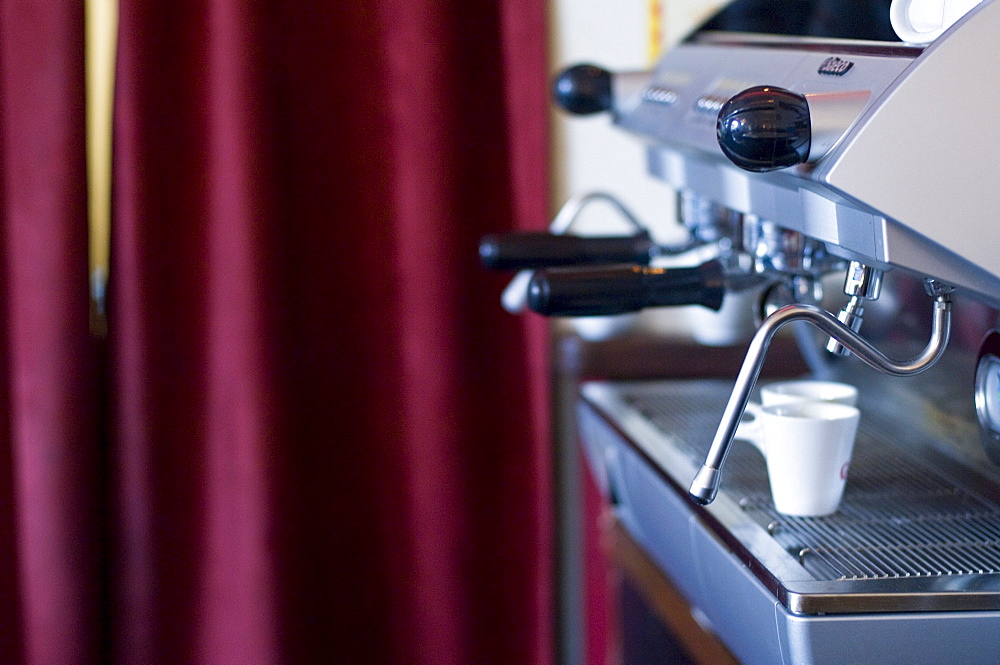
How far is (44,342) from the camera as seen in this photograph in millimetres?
956

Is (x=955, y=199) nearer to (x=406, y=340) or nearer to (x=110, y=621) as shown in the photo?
(x=406, y=340)

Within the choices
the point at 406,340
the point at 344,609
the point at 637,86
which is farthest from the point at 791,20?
the point at 344,609

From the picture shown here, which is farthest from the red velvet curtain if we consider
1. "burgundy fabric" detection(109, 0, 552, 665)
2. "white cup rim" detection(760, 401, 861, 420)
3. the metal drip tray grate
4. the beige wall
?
"white cup rim" detection(760, 401, 861, 420)

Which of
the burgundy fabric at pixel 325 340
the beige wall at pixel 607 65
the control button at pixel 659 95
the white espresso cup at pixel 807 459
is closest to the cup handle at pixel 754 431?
the white espresso cup at pixel 807 459

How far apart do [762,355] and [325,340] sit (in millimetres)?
713

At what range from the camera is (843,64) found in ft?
1.58

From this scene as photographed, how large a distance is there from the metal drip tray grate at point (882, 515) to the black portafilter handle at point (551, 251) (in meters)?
0.14

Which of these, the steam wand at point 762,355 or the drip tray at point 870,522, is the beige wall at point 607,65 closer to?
the drip tray at point 870,522

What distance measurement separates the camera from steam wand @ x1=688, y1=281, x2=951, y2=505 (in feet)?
1.50

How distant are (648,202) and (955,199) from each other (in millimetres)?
849

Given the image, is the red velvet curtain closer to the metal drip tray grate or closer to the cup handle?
the metal drip tray grate

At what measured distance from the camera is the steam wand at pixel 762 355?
457 mm

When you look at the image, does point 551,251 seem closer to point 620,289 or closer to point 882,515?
point 620,289

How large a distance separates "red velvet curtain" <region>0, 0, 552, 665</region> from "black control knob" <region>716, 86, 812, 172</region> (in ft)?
2.15
